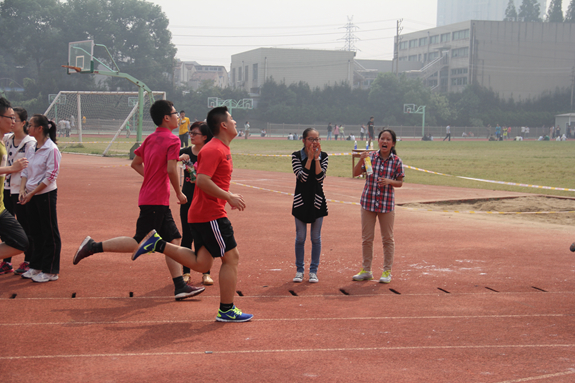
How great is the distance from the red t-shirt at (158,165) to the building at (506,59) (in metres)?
93.1

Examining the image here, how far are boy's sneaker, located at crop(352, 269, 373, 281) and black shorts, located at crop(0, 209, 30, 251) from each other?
3.60 m

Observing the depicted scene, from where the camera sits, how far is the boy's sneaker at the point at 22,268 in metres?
6.61

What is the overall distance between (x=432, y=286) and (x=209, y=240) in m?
2.84

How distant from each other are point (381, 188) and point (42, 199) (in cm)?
387

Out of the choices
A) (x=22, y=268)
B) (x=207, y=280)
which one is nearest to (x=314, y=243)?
(x=207, y=280)

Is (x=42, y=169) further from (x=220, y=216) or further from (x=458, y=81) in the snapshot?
(x=458, y=81)

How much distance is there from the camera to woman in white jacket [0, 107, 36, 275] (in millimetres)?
6330

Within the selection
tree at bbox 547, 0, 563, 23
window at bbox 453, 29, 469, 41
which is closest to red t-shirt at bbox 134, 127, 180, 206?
window at bbox 453, 29, 469, 41

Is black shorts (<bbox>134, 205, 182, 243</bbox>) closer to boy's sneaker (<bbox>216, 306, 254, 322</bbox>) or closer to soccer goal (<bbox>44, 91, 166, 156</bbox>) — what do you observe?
boy's sneaker (<bbox>216, 306, 254, 322</bbox>)

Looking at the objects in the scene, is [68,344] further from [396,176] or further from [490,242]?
[490,242]

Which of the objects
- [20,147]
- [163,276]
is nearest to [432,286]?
[163,276]

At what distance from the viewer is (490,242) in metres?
8.98

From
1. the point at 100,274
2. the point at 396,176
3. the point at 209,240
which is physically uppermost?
the point at 396,176

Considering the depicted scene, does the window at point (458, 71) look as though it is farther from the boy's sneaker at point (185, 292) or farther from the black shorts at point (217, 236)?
the black shorts at point (217, 236)
